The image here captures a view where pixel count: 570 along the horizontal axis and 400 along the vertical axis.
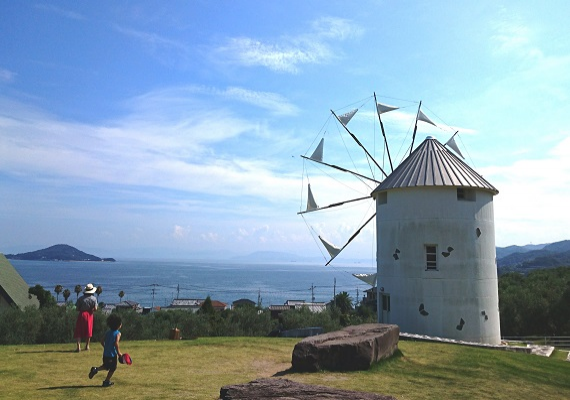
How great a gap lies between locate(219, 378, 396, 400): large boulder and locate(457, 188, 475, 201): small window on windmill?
14843mm

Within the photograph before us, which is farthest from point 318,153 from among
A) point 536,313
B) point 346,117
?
point 536,313

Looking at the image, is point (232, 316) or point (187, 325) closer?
point (187, 325)

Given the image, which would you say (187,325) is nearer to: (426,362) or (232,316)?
(232,316)

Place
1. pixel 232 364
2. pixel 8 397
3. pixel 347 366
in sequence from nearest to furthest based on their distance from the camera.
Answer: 1. pixel 8 397
2. pixel 347 366
3. pixel 232 364

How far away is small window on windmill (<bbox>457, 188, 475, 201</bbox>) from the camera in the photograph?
63.9 feet

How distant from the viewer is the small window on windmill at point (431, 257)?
18953 mm

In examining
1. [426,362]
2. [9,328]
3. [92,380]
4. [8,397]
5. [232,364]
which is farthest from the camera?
[9,328]

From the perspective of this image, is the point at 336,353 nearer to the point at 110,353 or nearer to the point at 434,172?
the point at 110,353


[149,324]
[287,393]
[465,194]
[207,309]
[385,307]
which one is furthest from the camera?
[207,309]

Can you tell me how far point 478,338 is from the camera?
61.1ft

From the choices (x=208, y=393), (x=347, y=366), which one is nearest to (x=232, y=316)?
(x=347, y=366)

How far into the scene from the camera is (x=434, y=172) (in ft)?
65.5

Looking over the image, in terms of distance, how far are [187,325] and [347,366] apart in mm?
11048

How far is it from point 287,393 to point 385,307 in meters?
15.0
